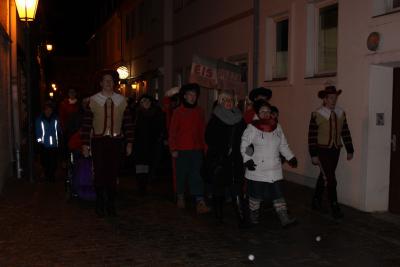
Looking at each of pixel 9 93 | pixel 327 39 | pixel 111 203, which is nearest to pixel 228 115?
pixel 111 203

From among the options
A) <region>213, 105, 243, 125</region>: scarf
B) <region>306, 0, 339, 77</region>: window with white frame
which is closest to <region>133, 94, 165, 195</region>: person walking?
<region>213, 105, 243, 125</region>: scarf

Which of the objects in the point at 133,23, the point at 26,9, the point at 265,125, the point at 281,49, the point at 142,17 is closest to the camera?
the point at 265,125

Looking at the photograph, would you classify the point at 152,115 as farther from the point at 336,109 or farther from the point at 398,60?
the point at 398,60

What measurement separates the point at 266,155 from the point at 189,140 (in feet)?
5.23

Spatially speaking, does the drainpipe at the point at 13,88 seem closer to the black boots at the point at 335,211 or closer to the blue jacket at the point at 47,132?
the blue jacket at the point at 47,132

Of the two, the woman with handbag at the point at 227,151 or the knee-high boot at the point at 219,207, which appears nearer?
the woman with handbag at the point at 227,151

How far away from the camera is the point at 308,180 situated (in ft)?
34.9

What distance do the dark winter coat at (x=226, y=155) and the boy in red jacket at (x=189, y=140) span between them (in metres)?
1.00

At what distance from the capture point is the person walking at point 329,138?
796 centimetres

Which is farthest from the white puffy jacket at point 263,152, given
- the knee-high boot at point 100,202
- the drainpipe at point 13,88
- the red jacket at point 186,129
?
the drainpipe at point 13,88

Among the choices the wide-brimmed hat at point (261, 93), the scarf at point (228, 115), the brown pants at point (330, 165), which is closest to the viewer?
the scarf at point (228, 115)

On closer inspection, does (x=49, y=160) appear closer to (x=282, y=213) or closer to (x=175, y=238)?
(x=175, y=238)

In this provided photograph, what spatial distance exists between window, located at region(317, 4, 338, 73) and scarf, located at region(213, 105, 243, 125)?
11.1ft

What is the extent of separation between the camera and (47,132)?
11.3 m
